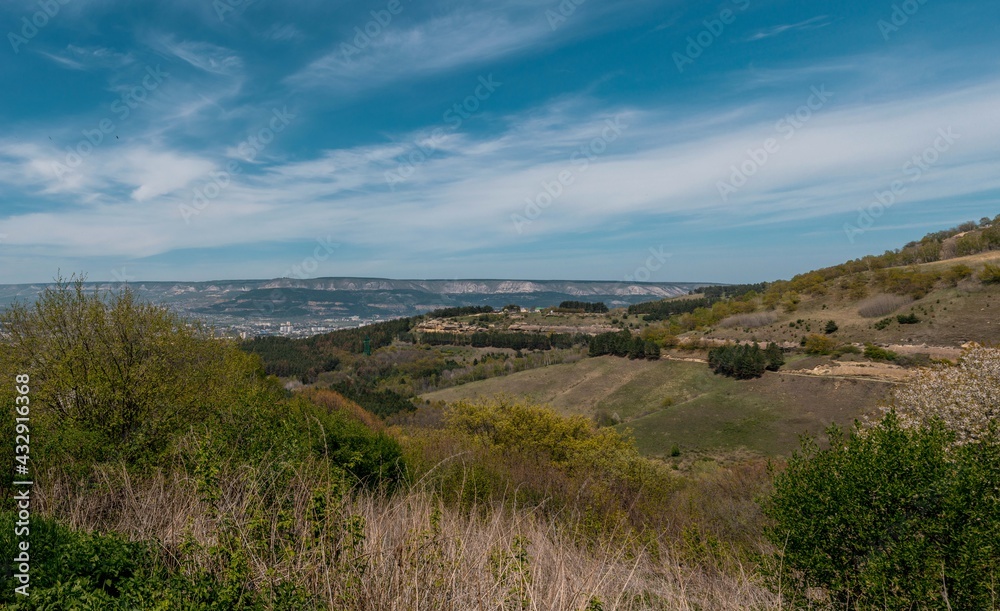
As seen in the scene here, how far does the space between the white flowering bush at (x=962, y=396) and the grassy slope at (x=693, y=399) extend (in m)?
37.2

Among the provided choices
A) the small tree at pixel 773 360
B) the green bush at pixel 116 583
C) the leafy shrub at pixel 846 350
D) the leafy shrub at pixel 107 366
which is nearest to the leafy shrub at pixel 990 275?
the leafy shrub at pixel 846 350

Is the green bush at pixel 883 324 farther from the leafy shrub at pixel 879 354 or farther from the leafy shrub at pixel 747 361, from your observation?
the leafy shrub at pixel 747 361

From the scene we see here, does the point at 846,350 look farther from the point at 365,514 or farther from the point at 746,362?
the point at 365,514

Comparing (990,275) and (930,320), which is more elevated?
(990,275)

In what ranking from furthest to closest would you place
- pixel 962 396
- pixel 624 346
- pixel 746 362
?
pixel 624 346
pixel 746 362
pixel 962 396

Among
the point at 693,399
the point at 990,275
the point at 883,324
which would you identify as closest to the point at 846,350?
the point at 883,324

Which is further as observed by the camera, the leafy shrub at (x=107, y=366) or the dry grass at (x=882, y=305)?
the dry grass at (x=882, y=305)

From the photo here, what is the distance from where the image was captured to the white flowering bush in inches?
892

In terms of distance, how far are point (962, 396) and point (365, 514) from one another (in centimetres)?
3031

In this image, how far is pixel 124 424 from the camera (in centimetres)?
1895

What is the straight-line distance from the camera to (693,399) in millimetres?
89125

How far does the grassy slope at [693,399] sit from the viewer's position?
69500 mm

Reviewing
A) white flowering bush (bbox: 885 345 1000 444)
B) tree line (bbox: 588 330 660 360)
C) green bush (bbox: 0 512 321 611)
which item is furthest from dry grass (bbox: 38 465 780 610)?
tree line (bbox: 588 330 660 360)

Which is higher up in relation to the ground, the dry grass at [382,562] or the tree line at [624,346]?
the dry grass at [382,562]
